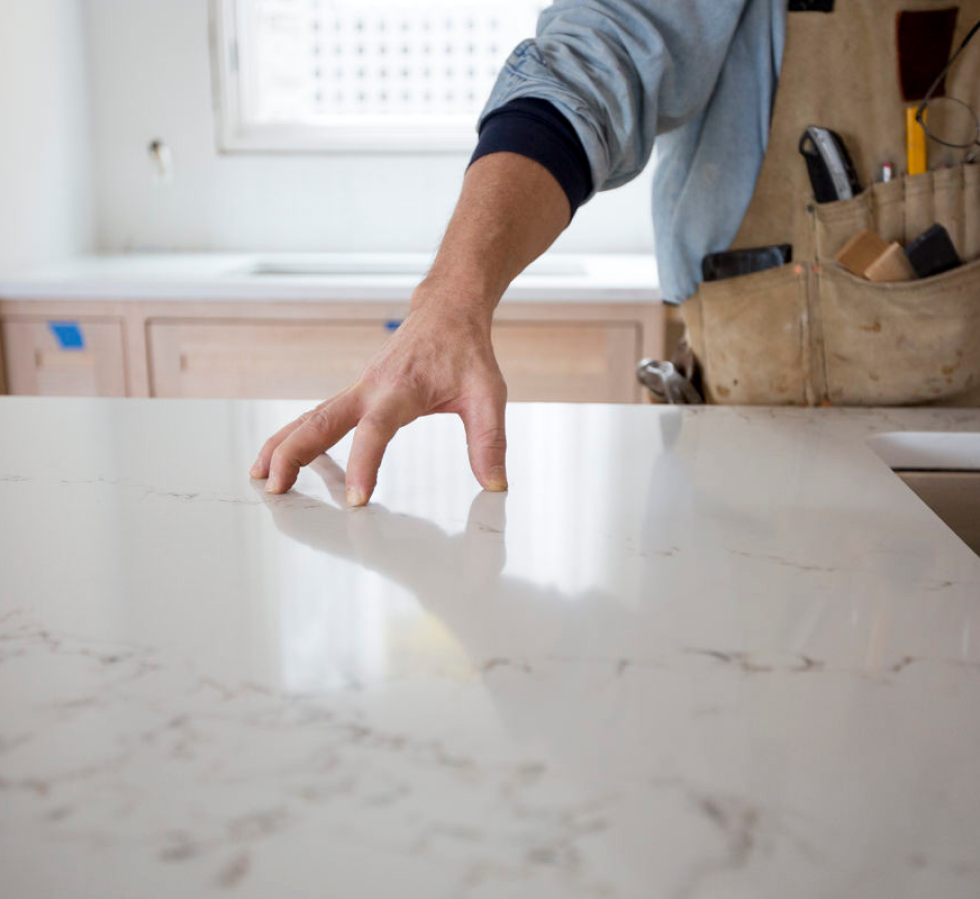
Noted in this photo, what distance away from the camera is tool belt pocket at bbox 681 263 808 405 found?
104 cm

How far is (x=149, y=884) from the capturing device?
268 mm

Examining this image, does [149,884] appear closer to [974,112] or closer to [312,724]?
[312,724]

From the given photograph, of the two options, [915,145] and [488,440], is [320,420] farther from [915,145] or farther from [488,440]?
[915,145]

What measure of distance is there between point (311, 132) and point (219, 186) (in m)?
0.28

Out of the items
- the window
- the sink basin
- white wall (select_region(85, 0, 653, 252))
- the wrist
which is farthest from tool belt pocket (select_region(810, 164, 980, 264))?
the window

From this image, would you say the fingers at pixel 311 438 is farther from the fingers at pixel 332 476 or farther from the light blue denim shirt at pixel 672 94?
the light blue denim shirt at pixel 672 94

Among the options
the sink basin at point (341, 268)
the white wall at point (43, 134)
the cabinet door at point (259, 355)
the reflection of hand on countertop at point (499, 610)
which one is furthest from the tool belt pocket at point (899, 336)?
the white wall at point (43, 134)

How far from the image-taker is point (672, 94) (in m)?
0.96

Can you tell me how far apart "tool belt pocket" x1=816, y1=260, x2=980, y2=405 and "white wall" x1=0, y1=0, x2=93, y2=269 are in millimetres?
1848

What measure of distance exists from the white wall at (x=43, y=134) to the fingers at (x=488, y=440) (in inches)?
72.9

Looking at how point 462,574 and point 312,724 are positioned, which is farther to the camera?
point 462,574

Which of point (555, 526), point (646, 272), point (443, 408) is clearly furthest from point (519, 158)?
point (646, 272)

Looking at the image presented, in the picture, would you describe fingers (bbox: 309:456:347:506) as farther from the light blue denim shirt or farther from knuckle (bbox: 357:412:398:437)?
the light blue denim shirt

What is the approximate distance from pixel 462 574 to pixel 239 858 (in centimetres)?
22
